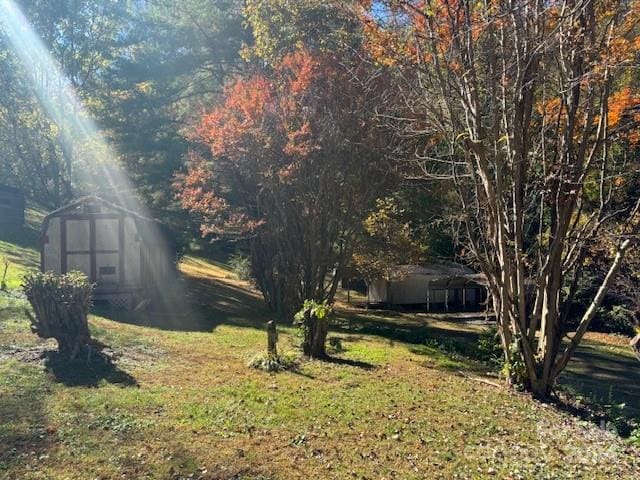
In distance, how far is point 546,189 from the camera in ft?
29.9

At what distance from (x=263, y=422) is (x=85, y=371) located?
3.31 m

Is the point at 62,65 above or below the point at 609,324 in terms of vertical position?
above

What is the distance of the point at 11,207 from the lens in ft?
99.3

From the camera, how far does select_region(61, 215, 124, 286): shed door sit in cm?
1727

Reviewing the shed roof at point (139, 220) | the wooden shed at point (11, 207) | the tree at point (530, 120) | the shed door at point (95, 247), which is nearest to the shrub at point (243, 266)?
the shed roof at point (139, 220)

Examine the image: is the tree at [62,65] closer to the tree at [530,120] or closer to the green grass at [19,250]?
the green grass at [19,250]

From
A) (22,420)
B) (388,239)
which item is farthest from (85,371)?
(388,239)

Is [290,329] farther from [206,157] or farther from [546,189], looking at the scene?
[546,189]

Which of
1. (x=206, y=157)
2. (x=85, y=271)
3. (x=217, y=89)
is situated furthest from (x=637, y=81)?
(x=217, y=89)

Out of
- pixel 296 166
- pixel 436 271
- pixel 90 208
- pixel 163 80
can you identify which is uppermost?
pixel 163 80

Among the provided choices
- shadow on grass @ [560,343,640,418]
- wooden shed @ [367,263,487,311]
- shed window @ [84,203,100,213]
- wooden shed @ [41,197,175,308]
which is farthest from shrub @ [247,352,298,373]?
wooden shed @ [367,263,487,311]

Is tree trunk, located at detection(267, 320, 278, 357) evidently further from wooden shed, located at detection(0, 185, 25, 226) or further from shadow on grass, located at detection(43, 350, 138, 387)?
wooden shed, located at detection(0, 185, 25, 226)

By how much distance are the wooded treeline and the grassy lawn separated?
2107 mm

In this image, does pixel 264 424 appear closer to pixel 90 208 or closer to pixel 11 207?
pixel 90 208
